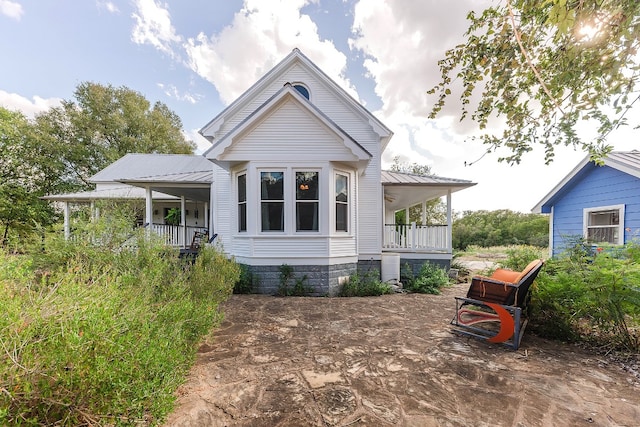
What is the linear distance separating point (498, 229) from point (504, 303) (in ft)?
96.7

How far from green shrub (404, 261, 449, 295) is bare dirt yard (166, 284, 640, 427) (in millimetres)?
3204

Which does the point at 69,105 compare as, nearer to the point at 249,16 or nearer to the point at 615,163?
the point at 249,16

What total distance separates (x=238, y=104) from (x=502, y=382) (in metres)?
8.99

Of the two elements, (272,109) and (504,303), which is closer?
(504,303)

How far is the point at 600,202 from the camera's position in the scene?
7734 mm

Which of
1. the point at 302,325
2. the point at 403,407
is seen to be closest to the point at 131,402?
the point at 403,407

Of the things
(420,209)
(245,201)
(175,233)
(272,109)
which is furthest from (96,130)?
(420,209)

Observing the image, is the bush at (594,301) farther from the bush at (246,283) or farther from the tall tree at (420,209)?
the tall tree at (420,209)

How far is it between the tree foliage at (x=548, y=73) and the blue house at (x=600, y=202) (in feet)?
13.8

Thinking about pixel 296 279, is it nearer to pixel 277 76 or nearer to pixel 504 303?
pixel 504 303

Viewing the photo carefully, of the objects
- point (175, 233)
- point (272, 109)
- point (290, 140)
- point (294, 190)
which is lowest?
point (175, 233)

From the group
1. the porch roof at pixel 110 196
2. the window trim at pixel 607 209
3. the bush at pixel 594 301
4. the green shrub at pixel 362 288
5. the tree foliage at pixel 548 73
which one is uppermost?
the tree foliage at pixel 548 73

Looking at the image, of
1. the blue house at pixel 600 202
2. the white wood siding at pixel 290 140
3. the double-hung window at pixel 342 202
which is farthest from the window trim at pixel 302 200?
the blue house at pixel 600 202

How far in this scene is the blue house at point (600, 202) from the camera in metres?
6.77
